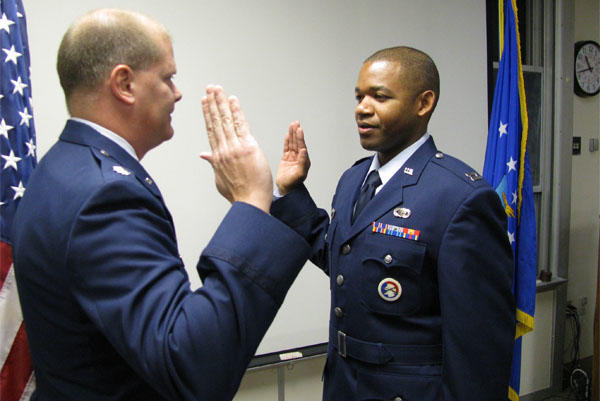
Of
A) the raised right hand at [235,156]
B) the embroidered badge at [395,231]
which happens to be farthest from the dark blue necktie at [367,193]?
the raised right hand at [235,156]

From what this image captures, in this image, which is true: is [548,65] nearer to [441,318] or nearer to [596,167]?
[596,167]

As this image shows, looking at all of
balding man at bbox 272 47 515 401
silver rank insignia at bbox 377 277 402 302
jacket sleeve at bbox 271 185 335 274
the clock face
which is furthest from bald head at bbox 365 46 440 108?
the clock face

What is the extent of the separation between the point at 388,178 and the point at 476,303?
45 centimetres

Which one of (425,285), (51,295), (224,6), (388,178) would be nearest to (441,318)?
(425,285)

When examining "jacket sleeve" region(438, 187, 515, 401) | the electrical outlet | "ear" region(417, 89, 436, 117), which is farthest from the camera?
the electrical outlet

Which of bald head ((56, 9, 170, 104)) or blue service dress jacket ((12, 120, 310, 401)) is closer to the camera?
blue service dress jacket ((12, 120, 310, 401))

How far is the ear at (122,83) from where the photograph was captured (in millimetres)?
774

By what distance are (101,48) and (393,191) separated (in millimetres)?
885

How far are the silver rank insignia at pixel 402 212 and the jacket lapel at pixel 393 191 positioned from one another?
0.06ft

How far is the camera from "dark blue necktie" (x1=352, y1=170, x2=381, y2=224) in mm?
1432

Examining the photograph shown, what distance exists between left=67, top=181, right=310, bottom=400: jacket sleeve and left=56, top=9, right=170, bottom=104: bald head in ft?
0.82

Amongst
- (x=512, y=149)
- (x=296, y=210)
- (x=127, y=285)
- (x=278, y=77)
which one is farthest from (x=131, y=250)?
(x=512, y=149)

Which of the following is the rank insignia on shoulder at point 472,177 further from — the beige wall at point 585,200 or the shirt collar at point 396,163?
the beige wall at point 585,200

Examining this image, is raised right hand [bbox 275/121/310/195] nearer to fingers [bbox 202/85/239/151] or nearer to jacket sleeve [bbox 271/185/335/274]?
jacket sleeve [bbox 271/185/335/274]
